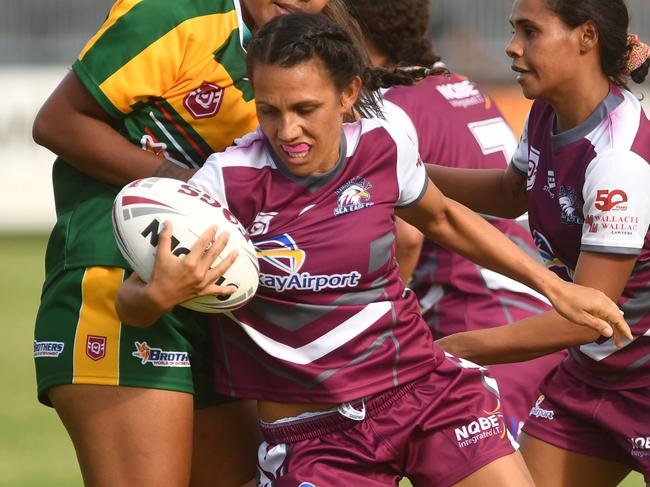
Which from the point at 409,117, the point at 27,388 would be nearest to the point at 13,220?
the point at 27,388

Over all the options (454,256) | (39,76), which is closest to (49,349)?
(454,256)

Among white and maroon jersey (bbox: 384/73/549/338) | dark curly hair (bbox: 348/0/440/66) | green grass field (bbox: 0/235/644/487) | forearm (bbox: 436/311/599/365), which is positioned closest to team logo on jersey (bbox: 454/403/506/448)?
forearm (bbox: 436/311/599/365)

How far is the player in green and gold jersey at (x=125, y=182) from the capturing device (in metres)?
4.02

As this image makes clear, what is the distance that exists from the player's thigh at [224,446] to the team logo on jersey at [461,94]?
2.02 metres

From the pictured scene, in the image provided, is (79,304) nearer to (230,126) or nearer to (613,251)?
(230,126)

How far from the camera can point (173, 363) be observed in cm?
409

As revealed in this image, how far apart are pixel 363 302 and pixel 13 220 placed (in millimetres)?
13891

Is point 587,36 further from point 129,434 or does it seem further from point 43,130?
point 129,434

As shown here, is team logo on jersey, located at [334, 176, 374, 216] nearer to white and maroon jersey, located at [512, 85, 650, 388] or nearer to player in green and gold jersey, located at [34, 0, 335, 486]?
player in green and gold jersey, located at [34, 0, 335, 486]

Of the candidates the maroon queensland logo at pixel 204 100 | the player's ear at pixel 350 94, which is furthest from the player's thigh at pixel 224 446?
the player's ear at pixel 350 94

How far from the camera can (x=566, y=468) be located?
483 centimetres

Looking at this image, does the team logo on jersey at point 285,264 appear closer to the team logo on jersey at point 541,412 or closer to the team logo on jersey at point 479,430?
the team logo on jersey at point 479,430

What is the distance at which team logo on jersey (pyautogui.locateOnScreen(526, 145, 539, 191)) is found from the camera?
4.69 meters

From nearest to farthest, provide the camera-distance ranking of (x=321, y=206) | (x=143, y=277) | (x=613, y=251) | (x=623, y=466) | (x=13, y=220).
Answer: (x=143, y=277)
(x=321, y=206)
(x=613, y=251)
(x=623, y=466)
(x=13, y=220)
